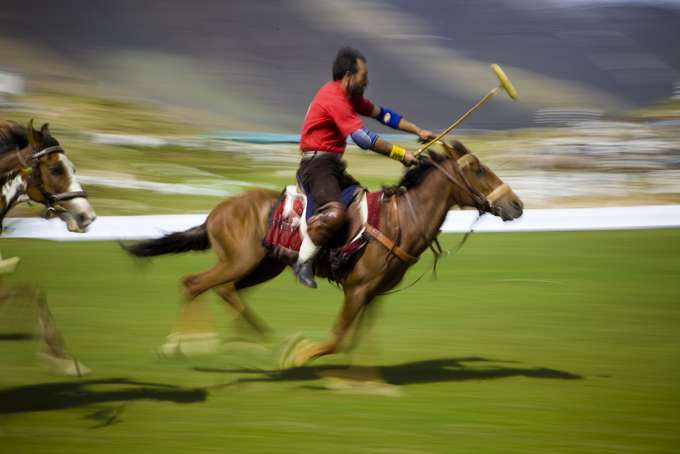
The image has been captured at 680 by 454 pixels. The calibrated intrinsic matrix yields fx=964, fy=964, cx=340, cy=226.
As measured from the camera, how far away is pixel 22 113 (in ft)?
102

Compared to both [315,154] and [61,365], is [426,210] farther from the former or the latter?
[61,365]

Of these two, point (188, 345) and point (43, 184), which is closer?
point (43, 184)

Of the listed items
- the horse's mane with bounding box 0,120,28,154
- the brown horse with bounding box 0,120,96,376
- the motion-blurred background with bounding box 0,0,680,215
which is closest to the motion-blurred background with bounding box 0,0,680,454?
the motion-blurred background with bounding box 0,0,680,215

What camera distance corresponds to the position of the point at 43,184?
658 cm

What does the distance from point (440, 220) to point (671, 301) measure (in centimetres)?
437

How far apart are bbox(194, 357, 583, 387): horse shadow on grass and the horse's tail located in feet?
3.35

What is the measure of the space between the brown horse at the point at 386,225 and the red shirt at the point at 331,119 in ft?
1.94

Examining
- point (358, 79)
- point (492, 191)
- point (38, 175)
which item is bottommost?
point (492, 191)

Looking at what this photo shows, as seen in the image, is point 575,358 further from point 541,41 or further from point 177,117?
point 541,41

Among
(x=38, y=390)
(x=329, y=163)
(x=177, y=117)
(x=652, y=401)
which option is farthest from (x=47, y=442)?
(x=177, y=117)

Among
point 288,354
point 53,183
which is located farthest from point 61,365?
point 288,354

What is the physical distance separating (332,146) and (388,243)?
0.85 metres

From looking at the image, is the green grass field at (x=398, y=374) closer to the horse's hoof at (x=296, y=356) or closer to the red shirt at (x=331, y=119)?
the horse's hoof at (x=296, y=356)

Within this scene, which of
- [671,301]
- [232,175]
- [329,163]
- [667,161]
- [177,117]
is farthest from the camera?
[177,117]
